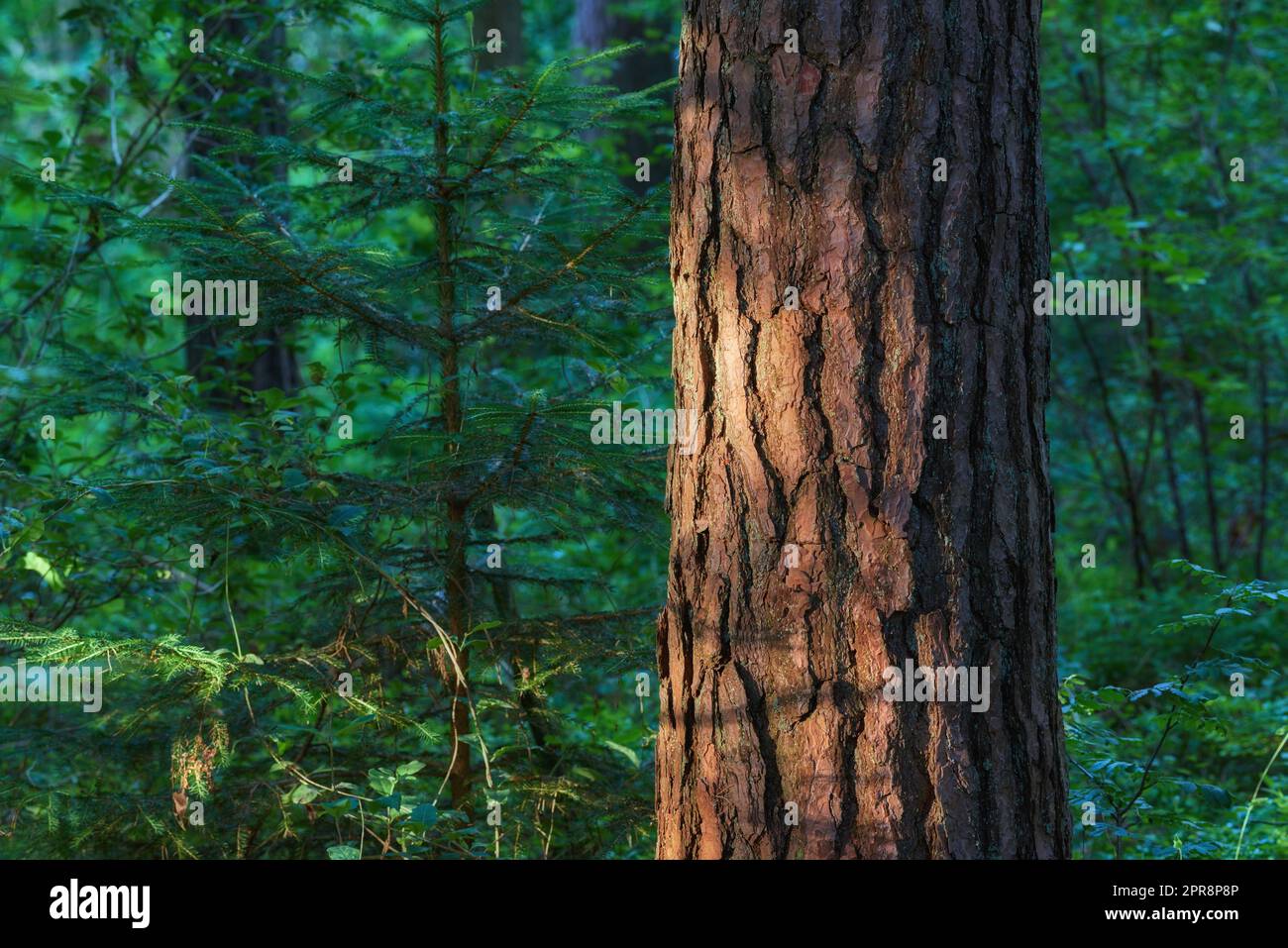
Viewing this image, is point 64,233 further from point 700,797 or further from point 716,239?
point 700,797

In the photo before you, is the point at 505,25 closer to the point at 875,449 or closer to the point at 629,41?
the point at 629,41

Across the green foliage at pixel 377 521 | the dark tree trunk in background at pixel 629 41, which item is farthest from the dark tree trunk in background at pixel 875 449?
the dark tree trunk in background at pixel 629 41

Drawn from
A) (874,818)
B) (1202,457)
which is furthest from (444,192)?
Result: (1202,457)

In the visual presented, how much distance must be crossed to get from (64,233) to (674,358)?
3.48 m

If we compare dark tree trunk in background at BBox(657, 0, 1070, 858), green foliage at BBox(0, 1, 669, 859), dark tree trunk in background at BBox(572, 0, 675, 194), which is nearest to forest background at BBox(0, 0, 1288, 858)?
green foliage at BBox(0, 1, 669, 859)

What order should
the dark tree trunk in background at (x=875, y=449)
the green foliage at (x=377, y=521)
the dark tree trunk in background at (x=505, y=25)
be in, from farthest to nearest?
the dark tree trunk in background at (x=505, y=25), the green foliage at (x=377, y=521), the dark tree trunk in background at (x=875, y=449)

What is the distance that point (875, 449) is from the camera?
2412mm

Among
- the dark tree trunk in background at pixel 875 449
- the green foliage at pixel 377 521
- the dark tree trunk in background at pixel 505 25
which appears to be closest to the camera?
the dark tree trunk in background at pixel 875 449

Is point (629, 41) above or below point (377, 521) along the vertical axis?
above

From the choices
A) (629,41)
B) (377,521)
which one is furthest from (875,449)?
(629,41)

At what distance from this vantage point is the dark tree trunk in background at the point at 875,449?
2404mm

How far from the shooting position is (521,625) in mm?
3812

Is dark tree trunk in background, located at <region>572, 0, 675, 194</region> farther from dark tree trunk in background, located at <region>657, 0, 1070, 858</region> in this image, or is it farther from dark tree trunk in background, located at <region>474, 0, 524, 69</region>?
dark tree trunk in background, located at <region>657, 0, 1070, 858</region>

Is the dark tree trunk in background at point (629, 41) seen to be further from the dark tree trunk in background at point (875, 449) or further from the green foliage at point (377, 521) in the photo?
the dark tree trunk in background at point (875, 449)
